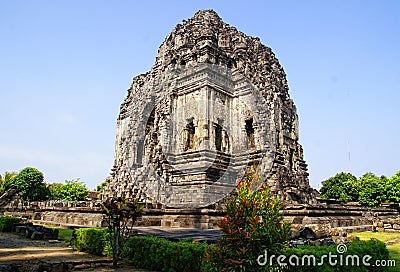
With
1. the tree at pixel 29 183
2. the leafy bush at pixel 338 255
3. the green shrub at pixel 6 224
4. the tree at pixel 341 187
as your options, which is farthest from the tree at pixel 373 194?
the tree at pixel 29 183

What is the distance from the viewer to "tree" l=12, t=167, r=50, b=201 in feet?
114

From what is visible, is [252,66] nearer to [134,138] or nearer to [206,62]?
[206,62]

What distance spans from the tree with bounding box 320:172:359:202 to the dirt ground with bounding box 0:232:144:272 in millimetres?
37148

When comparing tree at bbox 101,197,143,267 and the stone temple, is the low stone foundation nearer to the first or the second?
the stone temple

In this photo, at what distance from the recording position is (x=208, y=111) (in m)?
21.7

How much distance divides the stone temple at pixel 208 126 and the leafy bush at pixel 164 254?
26.6 ft

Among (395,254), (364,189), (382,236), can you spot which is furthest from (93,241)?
(364,189)

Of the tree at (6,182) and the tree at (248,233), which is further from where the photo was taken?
the tree at (6,182)

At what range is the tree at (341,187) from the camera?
3941 centimetres

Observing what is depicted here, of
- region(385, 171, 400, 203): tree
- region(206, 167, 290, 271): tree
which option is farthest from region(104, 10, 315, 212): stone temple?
region(385, 171, 400, 203): tree

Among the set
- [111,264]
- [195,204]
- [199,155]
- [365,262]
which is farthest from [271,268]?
[199,155]

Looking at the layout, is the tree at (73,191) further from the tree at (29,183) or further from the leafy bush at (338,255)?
the leafy bush at (338,255)

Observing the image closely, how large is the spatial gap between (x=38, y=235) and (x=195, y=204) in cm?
755
